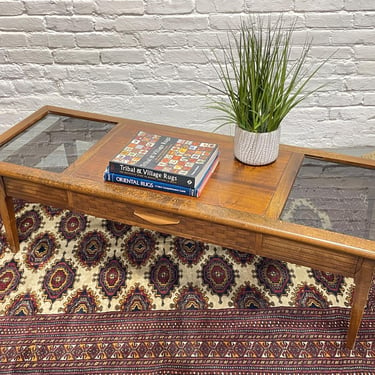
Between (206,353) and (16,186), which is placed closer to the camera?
(206,353)

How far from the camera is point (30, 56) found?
6.76 feet

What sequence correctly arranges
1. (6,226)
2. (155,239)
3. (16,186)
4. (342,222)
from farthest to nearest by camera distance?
(155,239) < (6,226) < (16,186) < (342,222)

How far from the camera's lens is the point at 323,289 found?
1.55 meters

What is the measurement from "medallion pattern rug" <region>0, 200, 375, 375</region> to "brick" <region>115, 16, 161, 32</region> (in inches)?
34.3

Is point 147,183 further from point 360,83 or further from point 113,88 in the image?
point 360,83

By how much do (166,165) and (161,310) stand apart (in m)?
0.48

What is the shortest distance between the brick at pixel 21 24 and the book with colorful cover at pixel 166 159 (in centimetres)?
85

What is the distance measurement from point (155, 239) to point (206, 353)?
0.53m

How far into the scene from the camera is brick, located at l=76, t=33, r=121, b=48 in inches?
78.2

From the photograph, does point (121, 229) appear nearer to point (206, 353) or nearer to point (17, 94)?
point (206, 353)

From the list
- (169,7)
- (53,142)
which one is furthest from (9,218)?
(169,7)

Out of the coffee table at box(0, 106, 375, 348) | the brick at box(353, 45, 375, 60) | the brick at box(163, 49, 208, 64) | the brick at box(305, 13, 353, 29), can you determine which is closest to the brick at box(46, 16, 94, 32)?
the brick at box(163, 49, 208, 64)

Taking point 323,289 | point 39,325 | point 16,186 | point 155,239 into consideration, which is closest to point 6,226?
point 16,186

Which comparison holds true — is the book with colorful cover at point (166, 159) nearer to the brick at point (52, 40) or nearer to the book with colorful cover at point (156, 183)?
the book with colorful cover at point (156, 183)
